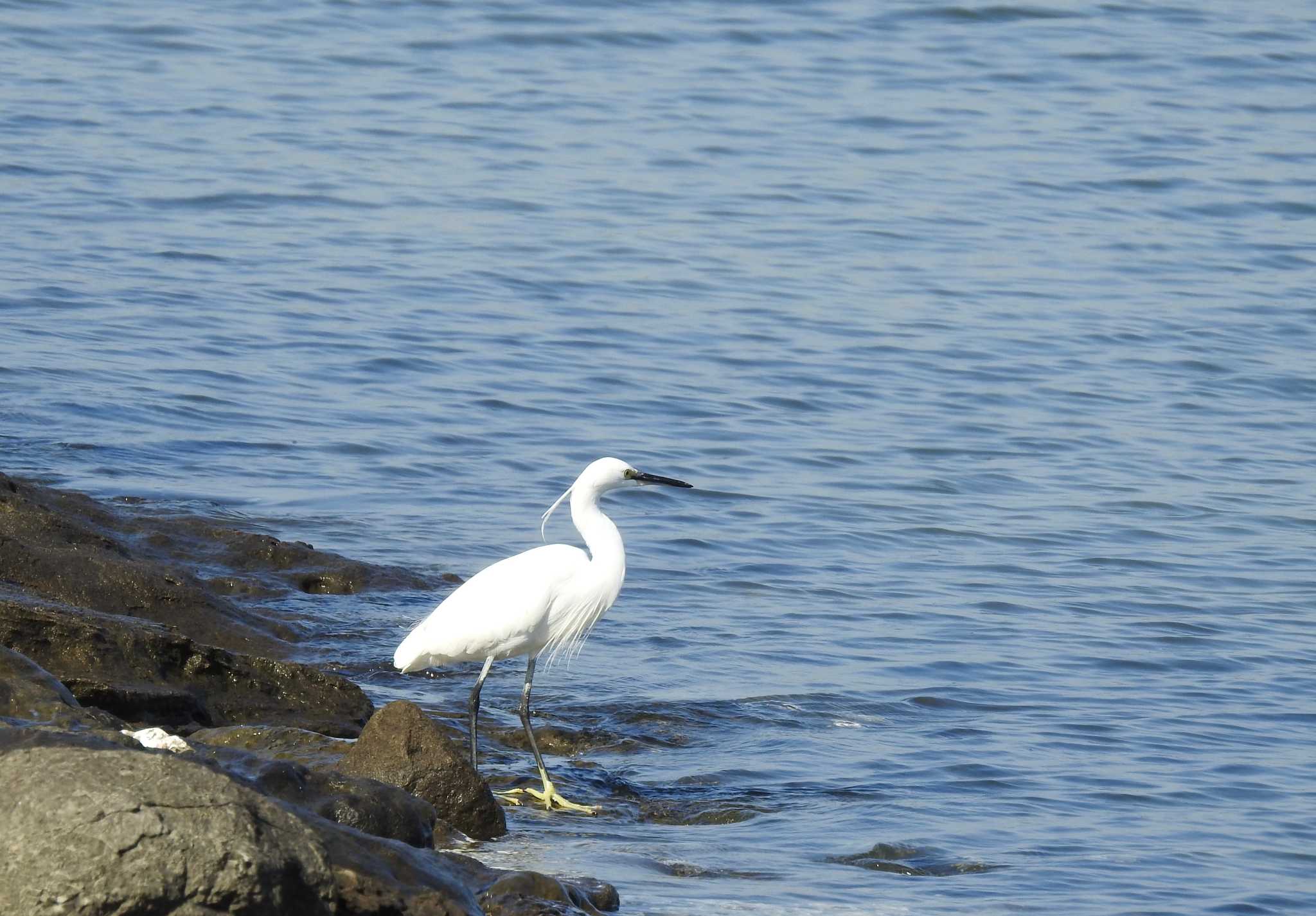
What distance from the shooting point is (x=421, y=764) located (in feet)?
18.1

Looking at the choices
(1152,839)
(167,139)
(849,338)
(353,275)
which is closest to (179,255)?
(353,275)

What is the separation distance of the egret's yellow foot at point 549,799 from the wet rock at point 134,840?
2529mm

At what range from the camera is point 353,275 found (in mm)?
14789

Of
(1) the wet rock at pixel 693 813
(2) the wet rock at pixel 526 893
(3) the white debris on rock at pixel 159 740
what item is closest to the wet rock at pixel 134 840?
(2) the wet rock at pixel 526 893

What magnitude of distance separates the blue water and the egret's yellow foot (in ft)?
0.31

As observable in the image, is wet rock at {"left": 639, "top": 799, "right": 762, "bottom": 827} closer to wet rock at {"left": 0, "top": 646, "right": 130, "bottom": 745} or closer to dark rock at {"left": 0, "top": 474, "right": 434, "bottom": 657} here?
dark rock at {"left": 0, "top": 474, "right": 434, "bottom": 657}

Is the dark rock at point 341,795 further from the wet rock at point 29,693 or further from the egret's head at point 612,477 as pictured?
the egret's head at point 612,477

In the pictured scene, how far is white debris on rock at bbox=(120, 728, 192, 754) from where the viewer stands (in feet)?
15.9

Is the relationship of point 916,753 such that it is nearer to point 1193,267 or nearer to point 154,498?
point 154,498

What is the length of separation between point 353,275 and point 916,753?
871cm

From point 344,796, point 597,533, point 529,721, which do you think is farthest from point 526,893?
point 597,533

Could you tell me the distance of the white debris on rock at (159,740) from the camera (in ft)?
15.9

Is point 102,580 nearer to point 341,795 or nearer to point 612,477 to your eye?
point 612,477

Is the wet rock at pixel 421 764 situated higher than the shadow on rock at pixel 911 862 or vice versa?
the wet rock at pixel 421 764
